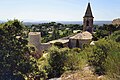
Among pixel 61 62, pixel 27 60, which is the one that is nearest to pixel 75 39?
pixel 61 62

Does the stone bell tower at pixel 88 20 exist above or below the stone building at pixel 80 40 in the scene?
above

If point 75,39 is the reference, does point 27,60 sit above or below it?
above

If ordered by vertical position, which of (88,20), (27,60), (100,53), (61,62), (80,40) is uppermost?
(88,20)

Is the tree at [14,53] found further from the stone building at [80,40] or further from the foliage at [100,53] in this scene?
the stone building at [80,40]

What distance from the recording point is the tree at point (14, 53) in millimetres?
14289

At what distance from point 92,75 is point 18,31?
5444mm

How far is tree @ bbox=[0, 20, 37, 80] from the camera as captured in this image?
14.3m

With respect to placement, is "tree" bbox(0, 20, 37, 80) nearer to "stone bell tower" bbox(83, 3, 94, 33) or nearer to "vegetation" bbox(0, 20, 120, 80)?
"vegetation" bbox(0, 20, 120, 80)

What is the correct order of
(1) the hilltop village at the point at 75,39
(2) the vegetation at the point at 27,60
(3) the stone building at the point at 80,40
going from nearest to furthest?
(2) the vegetation at the point at 27,60 → (1) the hilltop village at the point at 75,39 → (3) the stone building at the point at 80,40

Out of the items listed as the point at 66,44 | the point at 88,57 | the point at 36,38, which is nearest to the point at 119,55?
the point at 88,57

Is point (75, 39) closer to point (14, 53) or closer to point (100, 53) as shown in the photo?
point (100, 53)

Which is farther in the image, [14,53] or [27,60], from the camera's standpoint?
[27,60]

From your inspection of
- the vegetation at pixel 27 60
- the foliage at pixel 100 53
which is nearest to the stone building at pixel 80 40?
the vegetation at pixel 27 60

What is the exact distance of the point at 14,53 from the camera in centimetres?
1484
